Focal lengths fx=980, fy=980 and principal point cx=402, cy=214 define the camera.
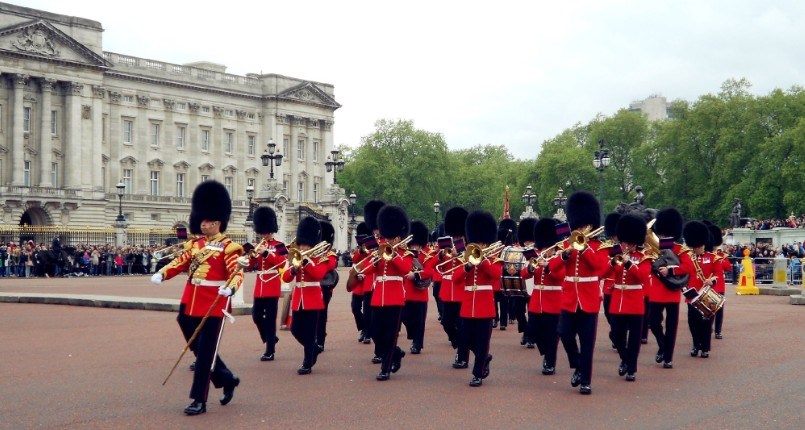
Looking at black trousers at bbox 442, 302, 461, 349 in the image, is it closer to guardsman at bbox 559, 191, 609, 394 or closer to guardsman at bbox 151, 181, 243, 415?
guardsman at bbox 559, 191, 609, 394

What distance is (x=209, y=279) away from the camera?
8.82 meters

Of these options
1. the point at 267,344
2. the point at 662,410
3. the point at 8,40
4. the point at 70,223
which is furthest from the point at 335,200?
the point at 662,410

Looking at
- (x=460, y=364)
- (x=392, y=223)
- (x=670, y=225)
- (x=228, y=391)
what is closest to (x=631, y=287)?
(x=460, y=364)

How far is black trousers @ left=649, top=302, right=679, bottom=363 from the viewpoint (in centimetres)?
1174

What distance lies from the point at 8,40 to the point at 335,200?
23.6 meters

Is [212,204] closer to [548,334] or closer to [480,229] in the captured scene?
[480,229]

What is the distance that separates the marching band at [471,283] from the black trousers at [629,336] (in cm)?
1

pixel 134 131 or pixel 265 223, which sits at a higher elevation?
pixel 134 131

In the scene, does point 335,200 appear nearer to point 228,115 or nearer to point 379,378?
point 228,115

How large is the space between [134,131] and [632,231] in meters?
64.2

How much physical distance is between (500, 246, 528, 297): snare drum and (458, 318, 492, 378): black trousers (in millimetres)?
1707

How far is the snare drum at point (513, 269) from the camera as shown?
12.1m

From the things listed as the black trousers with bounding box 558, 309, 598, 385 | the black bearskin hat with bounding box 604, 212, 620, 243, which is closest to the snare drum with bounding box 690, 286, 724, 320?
the black bearskin hat with bounding box 604, 212, 620, 243

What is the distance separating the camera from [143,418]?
27.1ft
